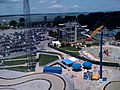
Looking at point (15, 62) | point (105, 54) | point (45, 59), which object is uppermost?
point (105, 54)

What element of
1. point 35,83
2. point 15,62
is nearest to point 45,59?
point 15,62

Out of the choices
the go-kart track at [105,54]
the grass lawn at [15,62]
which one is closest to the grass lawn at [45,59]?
the grass lawn at [15,62]

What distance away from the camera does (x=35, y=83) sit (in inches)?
1302

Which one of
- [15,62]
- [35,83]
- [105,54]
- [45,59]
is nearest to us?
[35,83]

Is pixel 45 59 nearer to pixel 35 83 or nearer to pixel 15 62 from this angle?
pixel 15 62

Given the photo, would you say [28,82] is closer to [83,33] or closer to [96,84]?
[96,84]

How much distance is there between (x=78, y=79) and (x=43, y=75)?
613 centimetres

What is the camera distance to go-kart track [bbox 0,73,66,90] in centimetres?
3144

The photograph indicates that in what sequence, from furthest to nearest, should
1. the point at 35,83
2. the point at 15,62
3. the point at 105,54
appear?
the point at 105,54, the point at 15,62, the point at 35,83

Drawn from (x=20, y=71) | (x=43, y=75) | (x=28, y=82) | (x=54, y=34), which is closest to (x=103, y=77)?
(x=43, y=75)

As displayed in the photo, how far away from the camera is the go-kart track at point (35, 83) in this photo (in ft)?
103

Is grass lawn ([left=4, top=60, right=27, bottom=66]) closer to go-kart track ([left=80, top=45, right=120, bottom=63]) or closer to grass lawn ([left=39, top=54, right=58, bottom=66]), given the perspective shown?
grass lawn ([left=39, top=54, right=58, bottom=66])

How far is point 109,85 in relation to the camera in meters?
33.6

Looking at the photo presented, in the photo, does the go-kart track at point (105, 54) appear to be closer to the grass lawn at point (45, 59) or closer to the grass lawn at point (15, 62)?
the grass lawn at point (45, 59)
